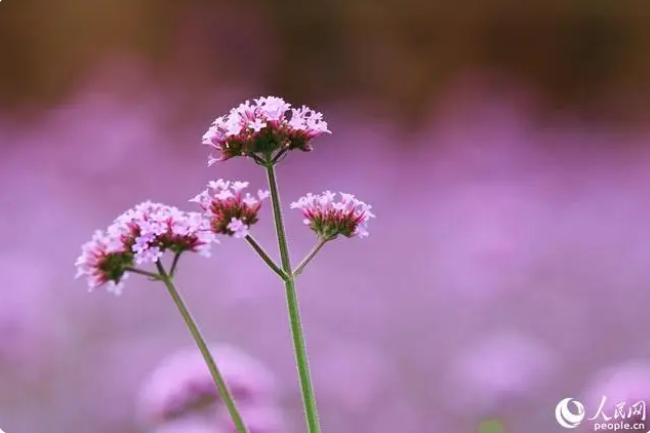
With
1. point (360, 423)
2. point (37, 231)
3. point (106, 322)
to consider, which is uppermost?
point (37, 231)

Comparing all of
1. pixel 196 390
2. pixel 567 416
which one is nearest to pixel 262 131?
pixel 196 390

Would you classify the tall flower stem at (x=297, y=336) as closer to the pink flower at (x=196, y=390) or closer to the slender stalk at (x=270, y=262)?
the slender stalk at (x=270, y=262)

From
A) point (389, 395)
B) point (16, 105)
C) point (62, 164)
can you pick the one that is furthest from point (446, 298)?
point (16, 105)

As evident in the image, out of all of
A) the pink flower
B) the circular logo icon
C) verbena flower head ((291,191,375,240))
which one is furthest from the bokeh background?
verbena flower head ((291,191,375,240))

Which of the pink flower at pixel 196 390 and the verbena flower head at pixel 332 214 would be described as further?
the pink flower at pixel 196 390

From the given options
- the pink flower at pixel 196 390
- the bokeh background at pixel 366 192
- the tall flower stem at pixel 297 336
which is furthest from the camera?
the bokeh background at pixel 366 192

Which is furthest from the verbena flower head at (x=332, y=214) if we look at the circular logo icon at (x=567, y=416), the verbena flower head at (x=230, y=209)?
the circular logo icon at (x=567, y=416)

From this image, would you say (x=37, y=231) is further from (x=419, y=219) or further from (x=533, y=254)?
(x=533, y=254)
